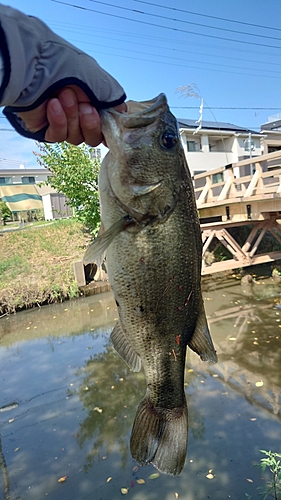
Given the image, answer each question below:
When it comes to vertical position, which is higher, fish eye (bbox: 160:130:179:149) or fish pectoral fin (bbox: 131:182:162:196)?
fish eye (bbox: 160:130:179:149)

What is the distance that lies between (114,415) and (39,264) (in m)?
9.61

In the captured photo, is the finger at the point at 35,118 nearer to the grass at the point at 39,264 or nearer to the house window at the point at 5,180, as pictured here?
the grass at the point at 39,264

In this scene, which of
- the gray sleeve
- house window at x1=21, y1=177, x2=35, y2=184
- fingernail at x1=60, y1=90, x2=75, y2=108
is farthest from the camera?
house window at x1=21, y1=177, x2=35, y2=184

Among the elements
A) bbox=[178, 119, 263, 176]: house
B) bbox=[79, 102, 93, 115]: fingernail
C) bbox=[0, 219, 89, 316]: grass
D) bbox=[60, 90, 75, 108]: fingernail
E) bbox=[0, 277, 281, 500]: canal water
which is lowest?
bbox=[0, 277, 281, 500]: canal water

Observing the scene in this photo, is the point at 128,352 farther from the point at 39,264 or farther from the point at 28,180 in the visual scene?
the point at 28,180

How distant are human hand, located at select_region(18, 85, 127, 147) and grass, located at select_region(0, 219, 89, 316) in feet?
36.6

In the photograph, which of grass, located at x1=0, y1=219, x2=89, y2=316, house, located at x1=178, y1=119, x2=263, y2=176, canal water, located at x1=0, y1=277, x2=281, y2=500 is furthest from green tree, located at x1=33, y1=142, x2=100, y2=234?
house, located at x1=178, y1=119, x2=263, y2=176

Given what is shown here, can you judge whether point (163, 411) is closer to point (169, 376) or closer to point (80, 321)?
point (169, 376)

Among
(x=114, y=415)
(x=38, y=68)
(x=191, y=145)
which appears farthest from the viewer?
(x=191, y=145)

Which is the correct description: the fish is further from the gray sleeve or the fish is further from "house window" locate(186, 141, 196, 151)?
→ "house window" locate(186, 141, 196, 151)

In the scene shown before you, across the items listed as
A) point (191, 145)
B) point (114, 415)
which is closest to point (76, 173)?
point (114, 415)

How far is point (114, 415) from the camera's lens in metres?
5.68

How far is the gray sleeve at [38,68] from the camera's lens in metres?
1.17

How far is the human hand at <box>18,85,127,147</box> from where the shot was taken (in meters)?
1.44
